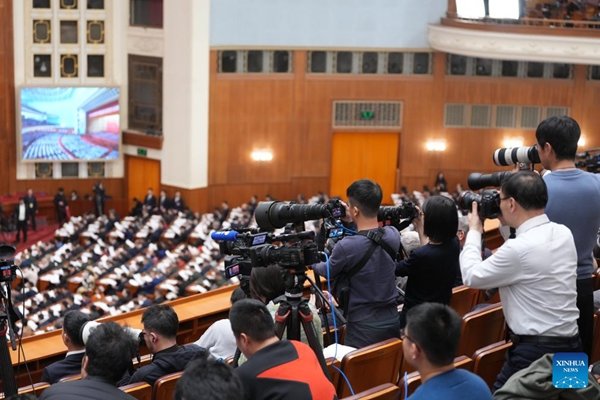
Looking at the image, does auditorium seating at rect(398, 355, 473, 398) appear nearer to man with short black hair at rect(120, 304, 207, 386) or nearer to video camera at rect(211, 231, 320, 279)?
video camera at rect(211, 231, 320, 279)

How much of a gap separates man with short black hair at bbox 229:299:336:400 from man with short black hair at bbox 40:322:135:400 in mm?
526

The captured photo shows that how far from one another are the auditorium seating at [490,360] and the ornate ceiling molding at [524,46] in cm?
1560

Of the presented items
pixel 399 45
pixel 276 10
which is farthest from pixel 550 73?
pixel 276 10

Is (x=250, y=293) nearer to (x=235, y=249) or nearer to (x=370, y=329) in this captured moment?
(x=235, y=249)

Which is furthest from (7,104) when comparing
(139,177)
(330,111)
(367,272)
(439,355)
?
(439,355)

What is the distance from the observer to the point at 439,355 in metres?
2.99

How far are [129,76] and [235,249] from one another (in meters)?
17.1

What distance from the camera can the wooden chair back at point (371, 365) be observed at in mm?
4168

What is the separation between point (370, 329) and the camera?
4.54 metres

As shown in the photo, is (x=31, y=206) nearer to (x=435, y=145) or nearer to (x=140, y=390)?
(x=435, y=145)

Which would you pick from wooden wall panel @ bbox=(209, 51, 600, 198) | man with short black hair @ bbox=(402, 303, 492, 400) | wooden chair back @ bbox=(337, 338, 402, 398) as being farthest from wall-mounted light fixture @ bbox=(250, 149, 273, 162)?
man with short black hair @ bbox=(402, 303, 492, 400)

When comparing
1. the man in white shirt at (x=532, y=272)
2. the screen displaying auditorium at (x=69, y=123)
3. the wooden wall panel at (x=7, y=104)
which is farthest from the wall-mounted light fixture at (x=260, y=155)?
the man in white shirt at (x=532, y=272)

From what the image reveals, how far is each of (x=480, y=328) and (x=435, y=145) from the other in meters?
16.7

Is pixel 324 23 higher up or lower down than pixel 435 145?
higher up
